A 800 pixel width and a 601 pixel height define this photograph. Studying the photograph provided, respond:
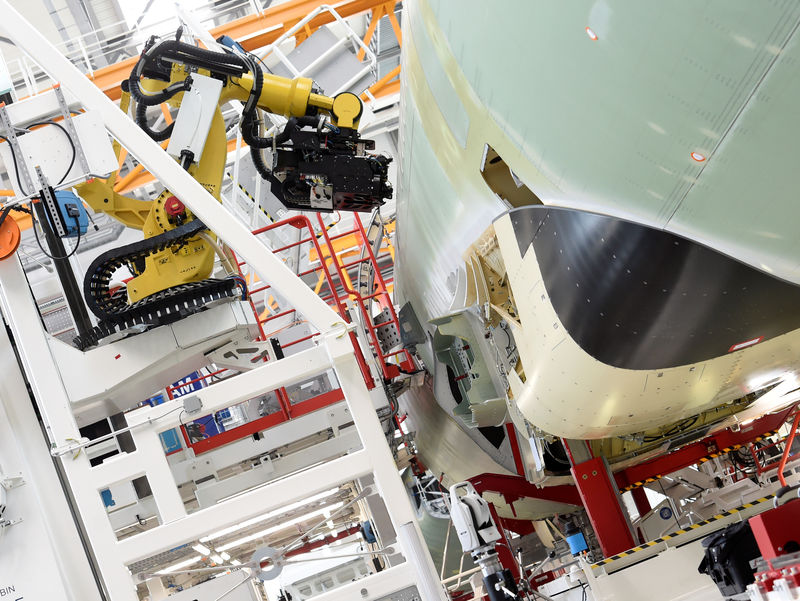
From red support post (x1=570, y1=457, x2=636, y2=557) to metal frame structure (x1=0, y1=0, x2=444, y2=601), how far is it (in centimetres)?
316

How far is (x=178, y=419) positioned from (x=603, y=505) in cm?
396

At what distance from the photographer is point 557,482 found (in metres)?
7.09

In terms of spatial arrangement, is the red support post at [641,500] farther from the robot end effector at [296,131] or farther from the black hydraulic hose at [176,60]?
the black hydraulic hose at [176,60]

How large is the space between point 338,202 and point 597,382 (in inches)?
86.9

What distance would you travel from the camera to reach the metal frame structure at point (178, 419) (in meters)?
3.37

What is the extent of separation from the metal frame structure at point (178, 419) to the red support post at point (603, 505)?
3158mm

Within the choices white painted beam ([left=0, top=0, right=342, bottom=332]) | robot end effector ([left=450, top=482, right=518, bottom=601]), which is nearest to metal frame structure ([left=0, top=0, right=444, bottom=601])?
white painted beam ([left=0, top=0, right=342, bottom=332])

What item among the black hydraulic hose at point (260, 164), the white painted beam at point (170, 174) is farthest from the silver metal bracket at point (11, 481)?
the black hydraulic hose at point (260, 164)

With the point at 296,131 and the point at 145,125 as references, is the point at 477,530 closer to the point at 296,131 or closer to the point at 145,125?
the point at 296,131

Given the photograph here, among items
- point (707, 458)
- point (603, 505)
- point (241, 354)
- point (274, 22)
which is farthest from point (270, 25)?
point (707, 458)

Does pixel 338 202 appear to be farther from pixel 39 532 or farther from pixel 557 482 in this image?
pixel 557 482

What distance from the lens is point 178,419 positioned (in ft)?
11.2

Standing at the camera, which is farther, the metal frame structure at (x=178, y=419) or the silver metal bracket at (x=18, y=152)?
the silver metal bracket at (x=18, y=152)

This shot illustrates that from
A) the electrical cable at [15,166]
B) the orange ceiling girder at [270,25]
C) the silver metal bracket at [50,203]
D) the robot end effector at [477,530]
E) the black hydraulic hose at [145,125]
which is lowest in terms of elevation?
the robot end effector at [477,530]
